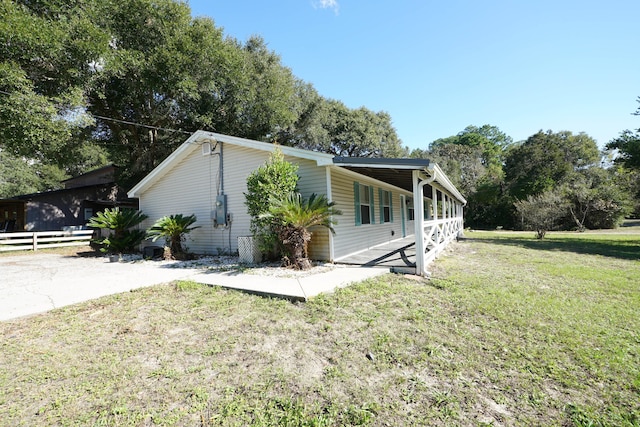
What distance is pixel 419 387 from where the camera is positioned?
91.9 inches

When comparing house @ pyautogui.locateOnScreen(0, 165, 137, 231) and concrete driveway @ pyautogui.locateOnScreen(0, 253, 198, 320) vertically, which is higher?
house @ pyautogui.locateOnScreen(0, 165, 137, 231)

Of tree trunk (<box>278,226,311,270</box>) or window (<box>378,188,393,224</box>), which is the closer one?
tree trunk (<box>278,226,311,270</box>)

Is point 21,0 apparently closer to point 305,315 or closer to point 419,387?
point 305,315

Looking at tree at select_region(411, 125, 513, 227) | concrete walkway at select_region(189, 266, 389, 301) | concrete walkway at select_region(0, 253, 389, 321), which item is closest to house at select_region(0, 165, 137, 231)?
concrete walkway at select_region(0, 253, 389, 321)

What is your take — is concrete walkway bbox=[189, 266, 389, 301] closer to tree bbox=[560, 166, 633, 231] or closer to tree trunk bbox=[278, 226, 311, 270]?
tree trunk bbox=[278, 226, 311, 270]

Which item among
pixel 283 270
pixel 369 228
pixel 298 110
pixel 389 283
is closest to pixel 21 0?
pixel 298 110

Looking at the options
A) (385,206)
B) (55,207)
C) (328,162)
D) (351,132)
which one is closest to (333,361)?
(328,162)

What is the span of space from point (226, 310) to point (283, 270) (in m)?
2.53

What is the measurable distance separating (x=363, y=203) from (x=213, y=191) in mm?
5088

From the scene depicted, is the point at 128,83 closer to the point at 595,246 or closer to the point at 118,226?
the point at 118,226

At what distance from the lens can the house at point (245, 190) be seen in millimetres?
7273

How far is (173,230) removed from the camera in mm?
8953

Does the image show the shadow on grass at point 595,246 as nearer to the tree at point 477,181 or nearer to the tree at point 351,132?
the tree at point 351,132

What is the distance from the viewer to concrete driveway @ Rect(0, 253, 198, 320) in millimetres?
4539
